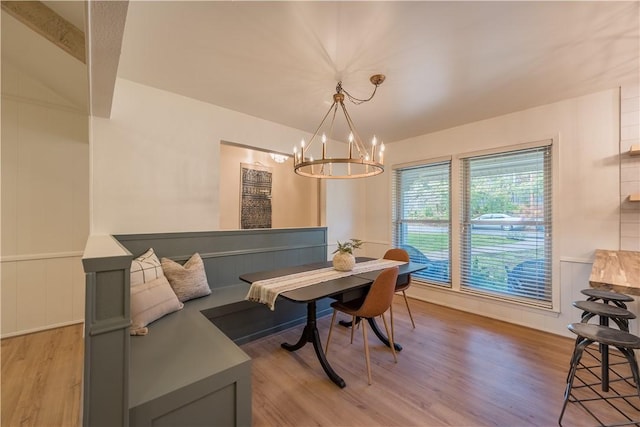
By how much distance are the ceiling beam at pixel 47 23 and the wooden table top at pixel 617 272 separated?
13.2 ft

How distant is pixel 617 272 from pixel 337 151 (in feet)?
11.5

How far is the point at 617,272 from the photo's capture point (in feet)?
6.30

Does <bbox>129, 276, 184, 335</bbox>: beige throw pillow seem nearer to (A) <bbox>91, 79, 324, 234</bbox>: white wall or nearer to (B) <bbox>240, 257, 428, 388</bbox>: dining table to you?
(B) <bbox>240, 257, 428, 388</bbox>: dining table

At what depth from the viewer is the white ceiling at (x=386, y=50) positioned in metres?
1.64

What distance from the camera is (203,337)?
1.77 m

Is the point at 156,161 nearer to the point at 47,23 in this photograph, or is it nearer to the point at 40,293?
the point at 47,23

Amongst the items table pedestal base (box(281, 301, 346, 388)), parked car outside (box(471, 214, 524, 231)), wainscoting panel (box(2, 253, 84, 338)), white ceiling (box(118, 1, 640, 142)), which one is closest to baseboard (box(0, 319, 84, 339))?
wainscoting panel (box(2, 253, 84, 338))

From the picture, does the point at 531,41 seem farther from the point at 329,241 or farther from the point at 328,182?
the point at 329,241

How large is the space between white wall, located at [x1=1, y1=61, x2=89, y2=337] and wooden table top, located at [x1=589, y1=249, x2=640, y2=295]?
484cm

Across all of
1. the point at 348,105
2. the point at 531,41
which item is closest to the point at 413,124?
the point at 348,105

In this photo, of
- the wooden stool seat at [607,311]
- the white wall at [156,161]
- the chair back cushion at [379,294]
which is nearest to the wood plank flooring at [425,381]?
the chair back cushion at [379,294]

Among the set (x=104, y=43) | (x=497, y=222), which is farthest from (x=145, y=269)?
(x=497, y=222)

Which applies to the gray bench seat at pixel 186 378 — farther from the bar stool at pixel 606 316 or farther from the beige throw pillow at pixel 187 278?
the bar stool at pixel 606 316

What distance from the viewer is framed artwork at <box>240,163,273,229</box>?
455 cm
